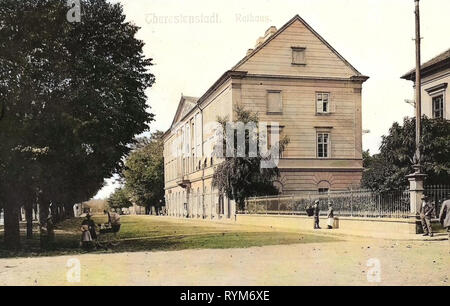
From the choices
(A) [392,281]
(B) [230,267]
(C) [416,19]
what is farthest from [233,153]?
(A) [392,281]

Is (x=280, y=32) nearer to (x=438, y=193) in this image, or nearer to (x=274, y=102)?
(x=274, y=102)

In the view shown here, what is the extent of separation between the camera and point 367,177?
2886 centimetres

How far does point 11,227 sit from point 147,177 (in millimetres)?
66169

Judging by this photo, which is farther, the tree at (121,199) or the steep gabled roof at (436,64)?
the tree at (121,199)

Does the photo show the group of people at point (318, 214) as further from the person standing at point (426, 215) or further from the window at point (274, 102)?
the window at point (274, 102)

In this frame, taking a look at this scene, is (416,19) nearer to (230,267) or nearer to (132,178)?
(230,267)

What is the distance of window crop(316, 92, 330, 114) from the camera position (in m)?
44.2

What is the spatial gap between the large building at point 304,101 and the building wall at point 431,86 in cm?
851

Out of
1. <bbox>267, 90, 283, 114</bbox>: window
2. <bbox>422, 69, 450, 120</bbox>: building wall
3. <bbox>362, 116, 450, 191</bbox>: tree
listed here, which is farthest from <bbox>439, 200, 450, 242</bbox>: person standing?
<bbox>267, 90, 283, 114</bbox>: window

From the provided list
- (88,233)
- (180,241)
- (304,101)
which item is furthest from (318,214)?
(304,101)

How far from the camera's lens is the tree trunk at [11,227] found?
18328mm

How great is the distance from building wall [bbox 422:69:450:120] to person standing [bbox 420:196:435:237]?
1501 centimetres

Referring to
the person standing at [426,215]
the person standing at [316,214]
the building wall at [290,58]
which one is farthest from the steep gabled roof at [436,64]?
the person standing at [426,215]

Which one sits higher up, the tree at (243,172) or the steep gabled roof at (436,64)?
the steep gabled roof at (436,64)
